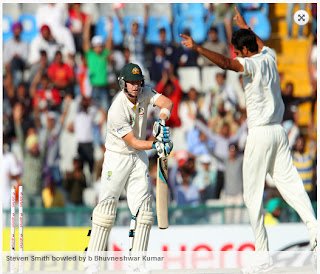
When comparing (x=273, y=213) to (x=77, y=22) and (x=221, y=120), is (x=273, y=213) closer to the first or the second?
(x=221, y=120)

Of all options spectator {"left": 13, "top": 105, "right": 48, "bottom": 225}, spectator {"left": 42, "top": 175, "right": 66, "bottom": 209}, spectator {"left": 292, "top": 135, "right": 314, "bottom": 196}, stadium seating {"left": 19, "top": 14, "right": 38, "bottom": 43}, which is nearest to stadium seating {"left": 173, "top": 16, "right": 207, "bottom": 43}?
stadium seating {"left": 19, "top": 14, "right": 38, "bottom": 43}

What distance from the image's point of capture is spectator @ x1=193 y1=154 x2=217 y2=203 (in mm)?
10102

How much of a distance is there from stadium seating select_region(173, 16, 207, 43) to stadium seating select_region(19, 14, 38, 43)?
241cm

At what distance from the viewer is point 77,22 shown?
11312 millimetres

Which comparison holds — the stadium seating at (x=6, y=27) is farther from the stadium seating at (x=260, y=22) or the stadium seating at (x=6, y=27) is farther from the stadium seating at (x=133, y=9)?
the stadium seating at (x=260, y=22)

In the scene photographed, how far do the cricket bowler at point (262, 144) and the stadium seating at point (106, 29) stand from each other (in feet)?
16.2

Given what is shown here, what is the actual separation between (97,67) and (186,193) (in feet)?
8.62

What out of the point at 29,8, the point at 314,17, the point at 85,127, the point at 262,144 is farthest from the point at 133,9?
the point at 262,144

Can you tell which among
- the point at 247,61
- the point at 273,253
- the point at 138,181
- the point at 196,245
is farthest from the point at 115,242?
the point at 247,61

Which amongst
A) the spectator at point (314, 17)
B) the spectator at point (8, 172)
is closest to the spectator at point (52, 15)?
the spectator at point (8, 172)

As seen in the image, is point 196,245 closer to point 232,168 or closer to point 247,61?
point 232,168

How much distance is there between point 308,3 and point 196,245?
4.95 m

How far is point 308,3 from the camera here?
36.8 feet

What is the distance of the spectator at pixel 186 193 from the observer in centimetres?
991
